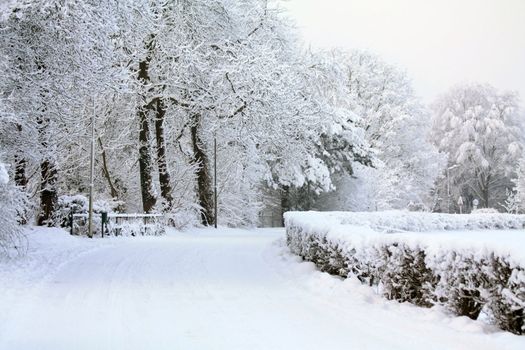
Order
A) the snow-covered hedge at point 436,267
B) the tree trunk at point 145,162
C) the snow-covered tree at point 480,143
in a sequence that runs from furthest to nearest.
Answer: the snow-covered tree at point 480,143 → the tree trunk at point 145,162 → the snow-covered hedge at point 436,267

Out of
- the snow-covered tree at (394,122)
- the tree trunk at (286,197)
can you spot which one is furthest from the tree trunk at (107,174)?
the snow-covered tree at (394,122)

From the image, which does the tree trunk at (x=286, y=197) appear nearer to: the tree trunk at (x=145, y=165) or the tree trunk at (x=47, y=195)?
the tree trunk at (x=145, y=165)

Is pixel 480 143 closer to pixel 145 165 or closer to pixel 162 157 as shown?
pixel 162 157

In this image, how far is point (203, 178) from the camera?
34719 millimetres

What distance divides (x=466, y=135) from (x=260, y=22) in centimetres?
3583

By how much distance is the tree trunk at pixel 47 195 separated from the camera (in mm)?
23000

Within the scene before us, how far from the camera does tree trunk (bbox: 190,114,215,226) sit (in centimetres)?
Result: 3434

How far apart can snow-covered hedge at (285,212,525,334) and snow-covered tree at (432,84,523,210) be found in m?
49.6

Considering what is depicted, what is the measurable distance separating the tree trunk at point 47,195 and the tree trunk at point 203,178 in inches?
436

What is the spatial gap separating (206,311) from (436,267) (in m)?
3.16

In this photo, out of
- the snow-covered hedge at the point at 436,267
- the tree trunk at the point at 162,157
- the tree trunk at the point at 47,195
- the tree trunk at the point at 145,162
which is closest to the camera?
the snow-covered hedge at the point at 436,267

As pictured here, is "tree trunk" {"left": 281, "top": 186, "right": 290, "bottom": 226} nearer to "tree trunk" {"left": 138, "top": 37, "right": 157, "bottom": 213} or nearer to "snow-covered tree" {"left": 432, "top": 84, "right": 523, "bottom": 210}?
"tree trunk" {"left": 138, "top": 37, "right": 157, "bottom": 213}

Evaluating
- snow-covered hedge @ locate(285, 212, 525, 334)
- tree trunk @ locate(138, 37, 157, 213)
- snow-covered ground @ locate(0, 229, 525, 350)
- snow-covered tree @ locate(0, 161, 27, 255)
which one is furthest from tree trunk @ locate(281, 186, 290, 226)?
snow-covered tree @ locate(0, 161, 27, 255)

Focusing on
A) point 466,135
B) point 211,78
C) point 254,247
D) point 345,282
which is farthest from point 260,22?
point 466,135
